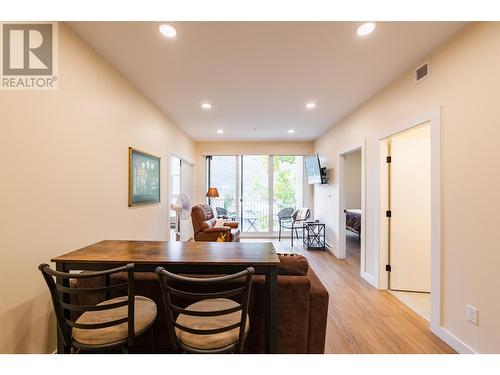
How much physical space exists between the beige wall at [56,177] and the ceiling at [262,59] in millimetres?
372

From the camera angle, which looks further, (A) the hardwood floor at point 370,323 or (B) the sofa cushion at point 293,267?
(A) the hardwood floor at point 370,323

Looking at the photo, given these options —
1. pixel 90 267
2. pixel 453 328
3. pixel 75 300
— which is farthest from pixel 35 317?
pixel 453 328

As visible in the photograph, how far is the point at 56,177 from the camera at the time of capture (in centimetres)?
173

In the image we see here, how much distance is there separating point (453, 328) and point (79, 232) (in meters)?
3.38

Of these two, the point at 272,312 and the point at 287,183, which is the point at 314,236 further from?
the point at 272,312

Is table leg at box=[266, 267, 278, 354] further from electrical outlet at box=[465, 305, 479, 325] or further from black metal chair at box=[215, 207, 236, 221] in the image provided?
black metal chair at box=[215, 207, 236, 221]

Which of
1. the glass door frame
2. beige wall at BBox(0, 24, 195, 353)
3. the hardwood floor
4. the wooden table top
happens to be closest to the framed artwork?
beige wall at BBox(0, 24, 195, 353)

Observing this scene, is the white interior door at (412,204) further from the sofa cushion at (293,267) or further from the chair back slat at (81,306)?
the chair back slat at (81,306)

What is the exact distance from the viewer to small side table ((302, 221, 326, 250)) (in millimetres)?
5262

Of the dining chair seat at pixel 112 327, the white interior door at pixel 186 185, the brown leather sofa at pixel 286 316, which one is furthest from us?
the white interior door at pixel 186 185

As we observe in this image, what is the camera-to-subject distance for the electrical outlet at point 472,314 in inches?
67.4

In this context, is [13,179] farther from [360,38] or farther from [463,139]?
[463,139]

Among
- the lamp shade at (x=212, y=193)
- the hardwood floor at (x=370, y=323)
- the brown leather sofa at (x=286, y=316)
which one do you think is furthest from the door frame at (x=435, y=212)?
the lamp shade at (x=212, y=193)

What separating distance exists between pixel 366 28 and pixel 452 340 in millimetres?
2733
